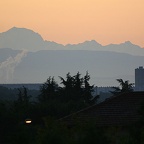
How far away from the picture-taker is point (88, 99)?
64.3m

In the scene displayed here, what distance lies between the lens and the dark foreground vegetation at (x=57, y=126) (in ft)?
55.8

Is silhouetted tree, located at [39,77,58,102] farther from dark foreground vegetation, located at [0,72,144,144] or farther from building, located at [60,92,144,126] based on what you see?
building, located at [60,92,144,126]

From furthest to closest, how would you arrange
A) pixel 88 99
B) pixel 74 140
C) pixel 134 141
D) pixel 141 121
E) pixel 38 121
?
pixel 88 99 → pixel 38 121 → pixel 141 121 → pixel 134 141 → pixel 74 140

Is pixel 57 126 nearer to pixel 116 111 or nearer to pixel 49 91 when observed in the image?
pixel 116 111

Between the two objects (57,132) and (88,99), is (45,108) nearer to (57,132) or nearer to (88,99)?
(88,99)

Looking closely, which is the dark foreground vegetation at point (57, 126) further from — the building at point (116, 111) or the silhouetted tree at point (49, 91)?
the building at point (116, 111)

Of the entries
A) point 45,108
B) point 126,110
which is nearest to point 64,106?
point 45,108

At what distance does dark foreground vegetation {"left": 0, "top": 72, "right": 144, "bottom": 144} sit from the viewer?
55.8 feet

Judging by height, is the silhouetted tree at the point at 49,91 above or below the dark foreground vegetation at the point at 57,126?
above

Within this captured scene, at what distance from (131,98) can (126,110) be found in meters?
1.65

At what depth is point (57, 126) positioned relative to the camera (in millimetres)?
17656

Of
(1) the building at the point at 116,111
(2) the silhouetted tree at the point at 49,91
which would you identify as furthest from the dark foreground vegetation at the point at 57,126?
(1) the building at the point at 116,111

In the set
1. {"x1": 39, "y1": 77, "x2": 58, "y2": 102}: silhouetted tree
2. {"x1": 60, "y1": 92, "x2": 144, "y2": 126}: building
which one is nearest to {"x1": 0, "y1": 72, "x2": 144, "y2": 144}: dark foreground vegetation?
{"x1": 39, "y1": 77, "x2": 58, "y2": 102}: silhouetted tree

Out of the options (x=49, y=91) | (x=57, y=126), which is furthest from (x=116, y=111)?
(x=49, y=91)
